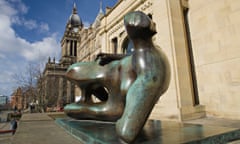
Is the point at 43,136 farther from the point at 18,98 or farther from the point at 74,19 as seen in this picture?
the point at 18,98

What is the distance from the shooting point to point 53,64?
4412cm

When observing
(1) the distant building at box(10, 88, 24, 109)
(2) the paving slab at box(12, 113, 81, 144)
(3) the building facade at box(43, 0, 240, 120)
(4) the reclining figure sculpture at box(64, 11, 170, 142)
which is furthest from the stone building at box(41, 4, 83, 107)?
(4) the reclining figure sculpture at box(64, 11, 170, 142)

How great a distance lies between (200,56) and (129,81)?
6451mm

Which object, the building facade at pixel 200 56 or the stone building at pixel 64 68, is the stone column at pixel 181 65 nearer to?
the building facade at pixel 200 56

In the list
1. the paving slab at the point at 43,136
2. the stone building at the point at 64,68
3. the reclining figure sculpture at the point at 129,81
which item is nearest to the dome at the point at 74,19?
the stone building at the point at 64,68

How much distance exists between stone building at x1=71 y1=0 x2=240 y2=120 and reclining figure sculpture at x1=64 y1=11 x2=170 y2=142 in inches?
182

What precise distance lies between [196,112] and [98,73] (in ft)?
18.5

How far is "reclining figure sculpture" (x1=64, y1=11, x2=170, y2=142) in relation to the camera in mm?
1763

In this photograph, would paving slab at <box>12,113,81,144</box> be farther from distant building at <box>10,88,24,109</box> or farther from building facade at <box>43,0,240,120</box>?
distant building at <box>10,88,24,109</box>

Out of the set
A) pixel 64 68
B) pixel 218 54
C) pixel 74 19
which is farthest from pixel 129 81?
pixel 74 19

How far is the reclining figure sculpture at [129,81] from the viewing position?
5.78ft

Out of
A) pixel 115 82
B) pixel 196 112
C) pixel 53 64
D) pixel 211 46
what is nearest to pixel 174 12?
pixel 211 46

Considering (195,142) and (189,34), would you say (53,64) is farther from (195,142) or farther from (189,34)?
(195,142)

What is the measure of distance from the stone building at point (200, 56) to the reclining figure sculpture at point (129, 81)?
4.61 meters
